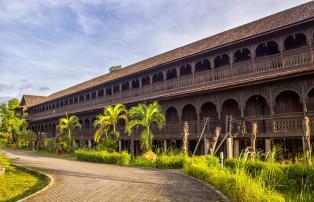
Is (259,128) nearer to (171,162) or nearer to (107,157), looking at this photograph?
(171,162)

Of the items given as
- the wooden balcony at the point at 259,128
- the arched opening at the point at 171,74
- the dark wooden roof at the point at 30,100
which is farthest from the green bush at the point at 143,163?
the dark wooden roof at the point at 30,100

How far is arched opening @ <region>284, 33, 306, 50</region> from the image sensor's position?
20016mm

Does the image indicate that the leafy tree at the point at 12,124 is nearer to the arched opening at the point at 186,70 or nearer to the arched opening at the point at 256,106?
the arched opening at the point at 186,70

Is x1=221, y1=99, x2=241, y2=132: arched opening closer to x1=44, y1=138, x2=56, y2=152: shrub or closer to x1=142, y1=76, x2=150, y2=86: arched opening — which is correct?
x1=142, y1=76, x2=150, y2=86: arched opening

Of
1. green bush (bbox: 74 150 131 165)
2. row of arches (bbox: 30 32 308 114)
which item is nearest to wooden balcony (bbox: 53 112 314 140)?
green bush (bbox: 74 150 131 165)

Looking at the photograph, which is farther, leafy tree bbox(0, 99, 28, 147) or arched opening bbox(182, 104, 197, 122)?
leafy tree bbox(0, 99, 28, 147)

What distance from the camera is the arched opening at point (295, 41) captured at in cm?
2002

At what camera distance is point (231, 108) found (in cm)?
2264

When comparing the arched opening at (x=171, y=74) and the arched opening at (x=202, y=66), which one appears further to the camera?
the arched opening at (x=171, y=74)

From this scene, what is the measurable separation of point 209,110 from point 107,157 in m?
8.30

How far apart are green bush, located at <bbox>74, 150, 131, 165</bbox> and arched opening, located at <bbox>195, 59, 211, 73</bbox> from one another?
9391 millimetres

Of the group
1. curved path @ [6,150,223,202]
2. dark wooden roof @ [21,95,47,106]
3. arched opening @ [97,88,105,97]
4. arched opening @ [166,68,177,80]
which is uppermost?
dark wooden roof @ [21,95,47,106]

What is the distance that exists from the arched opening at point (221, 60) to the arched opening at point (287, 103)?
551 centimetres

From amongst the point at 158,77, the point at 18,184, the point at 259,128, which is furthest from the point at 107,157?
the point at 158,77
